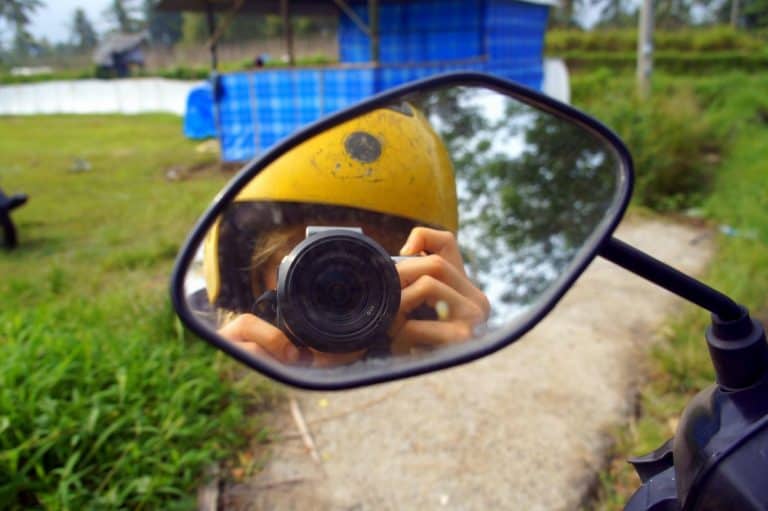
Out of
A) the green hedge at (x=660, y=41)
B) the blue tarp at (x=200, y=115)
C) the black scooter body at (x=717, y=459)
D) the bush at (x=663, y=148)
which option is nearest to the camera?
the black scooter body at (x=717, y=459)

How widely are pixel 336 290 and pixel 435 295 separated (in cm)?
14

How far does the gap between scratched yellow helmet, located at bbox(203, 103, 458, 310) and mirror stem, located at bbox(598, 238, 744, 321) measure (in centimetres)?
24

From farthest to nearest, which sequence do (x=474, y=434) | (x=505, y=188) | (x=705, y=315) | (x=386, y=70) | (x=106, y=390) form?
1. (x=386, y=70)
2. (x=705, y=315)
3. (x=474, y=434)
4. (x=106, y=390)
5. (x=505, y=188)

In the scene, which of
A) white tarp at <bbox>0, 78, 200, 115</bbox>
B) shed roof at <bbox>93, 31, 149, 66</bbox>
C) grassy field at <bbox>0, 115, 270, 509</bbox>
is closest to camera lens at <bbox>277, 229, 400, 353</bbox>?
grassy field at <bbox>0, 115, 270, 509</bbox>

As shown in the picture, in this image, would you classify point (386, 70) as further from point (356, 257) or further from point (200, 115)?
point (356, 257)

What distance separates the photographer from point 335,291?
2.31ft

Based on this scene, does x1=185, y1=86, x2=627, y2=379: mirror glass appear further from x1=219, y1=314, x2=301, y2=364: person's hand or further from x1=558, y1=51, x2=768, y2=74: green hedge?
x1=558, y1=51, x2=768, y2=74: green hedge

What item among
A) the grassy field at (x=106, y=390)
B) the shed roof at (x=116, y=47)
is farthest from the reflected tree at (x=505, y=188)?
the shed roof at (x=116, y=47)

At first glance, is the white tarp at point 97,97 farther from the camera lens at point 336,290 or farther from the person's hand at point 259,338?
the camera lens at point 336,290

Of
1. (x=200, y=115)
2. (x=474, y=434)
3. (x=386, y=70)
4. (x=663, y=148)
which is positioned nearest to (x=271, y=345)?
(x=474, y=434)

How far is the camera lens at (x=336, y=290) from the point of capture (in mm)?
690

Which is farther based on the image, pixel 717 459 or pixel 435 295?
pixel 435 295

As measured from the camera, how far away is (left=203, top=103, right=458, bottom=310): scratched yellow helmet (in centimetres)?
83

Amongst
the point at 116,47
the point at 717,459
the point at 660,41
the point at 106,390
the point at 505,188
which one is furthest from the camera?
the point at 116,47
